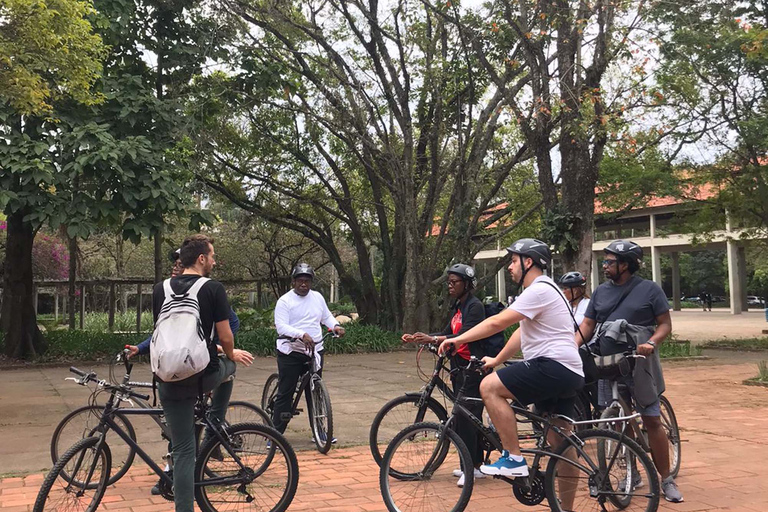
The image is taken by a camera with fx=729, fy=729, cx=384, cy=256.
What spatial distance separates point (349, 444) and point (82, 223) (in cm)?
824

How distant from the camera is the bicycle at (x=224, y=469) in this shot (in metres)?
4.65

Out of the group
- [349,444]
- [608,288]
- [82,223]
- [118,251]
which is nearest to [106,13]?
[82,223]

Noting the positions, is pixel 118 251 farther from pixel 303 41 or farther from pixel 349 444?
pixel 349 444

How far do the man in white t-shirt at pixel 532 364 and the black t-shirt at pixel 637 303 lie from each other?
1.11 metres

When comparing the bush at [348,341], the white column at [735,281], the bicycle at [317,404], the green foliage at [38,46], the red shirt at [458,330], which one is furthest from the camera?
the white column at [735,281]

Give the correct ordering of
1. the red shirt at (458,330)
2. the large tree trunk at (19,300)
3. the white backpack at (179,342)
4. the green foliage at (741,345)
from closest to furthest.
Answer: the white backpack at (179,342) < the red shirt at (458,330) < the large tree trunk at (19,300) < the green foliage at (741,345)

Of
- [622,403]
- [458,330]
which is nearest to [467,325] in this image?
[458,330]

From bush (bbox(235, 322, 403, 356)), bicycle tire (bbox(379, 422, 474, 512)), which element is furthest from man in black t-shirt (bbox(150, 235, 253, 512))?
bush (bbox(235, 322, 403, 356))

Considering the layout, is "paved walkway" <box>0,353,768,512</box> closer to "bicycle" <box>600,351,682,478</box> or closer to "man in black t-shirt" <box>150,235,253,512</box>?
"bicycle" <box>600,351,682,478</box>

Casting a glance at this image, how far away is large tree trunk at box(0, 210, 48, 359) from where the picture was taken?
53.0ft

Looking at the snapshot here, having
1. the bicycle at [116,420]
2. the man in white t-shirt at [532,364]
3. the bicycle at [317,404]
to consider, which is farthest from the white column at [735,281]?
the bicycle at [116,420]

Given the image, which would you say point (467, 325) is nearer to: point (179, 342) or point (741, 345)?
point (179, 342)

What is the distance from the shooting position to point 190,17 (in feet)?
56.1

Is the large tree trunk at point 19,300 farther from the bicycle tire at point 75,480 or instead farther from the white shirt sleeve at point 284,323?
the bicycle tire at point 75,480
